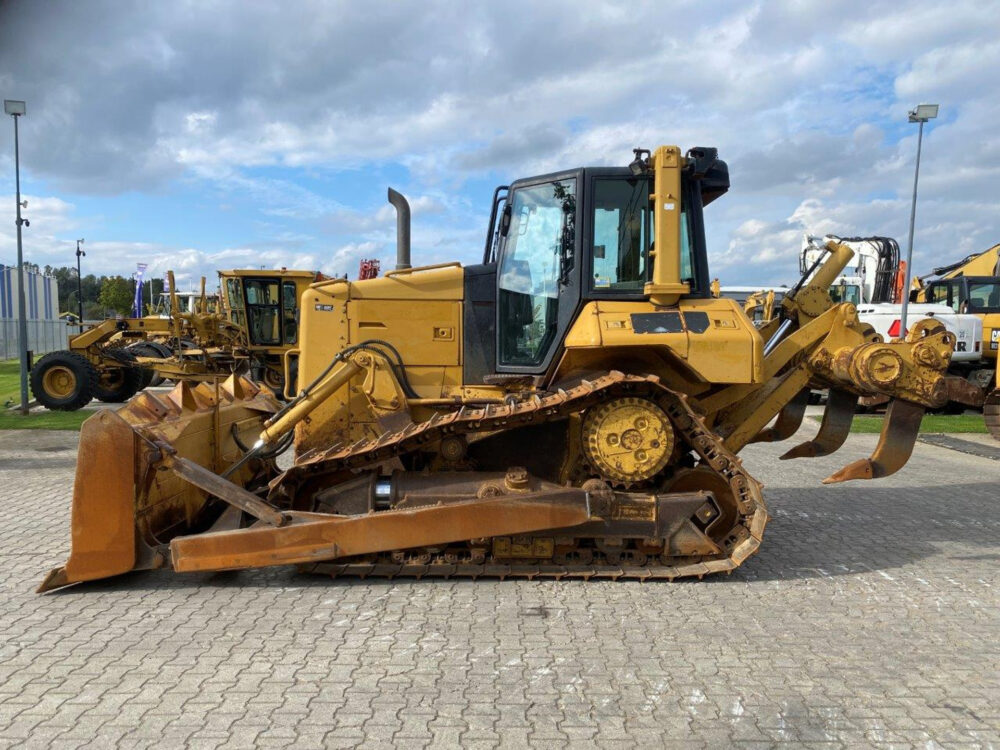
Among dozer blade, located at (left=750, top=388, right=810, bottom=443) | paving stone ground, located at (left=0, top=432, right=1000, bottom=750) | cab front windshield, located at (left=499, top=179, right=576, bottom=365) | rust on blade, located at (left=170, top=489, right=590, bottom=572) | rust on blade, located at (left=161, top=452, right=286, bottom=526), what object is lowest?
paving stone ground, located at (left=0, top=432, right=1000, bottom=750)

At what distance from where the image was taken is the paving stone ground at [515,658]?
3.45 meters

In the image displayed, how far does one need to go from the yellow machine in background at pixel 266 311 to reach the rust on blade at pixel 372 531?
1417 cm

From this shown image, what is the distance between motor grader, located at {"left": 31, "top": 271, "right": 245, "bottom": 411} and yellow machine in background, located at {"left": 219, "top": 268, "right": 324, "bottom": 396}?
44 centimetres

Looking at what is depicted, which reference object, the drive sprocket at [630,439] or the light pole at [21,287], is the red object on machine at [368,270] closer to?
the drive sprocket at [630,439]

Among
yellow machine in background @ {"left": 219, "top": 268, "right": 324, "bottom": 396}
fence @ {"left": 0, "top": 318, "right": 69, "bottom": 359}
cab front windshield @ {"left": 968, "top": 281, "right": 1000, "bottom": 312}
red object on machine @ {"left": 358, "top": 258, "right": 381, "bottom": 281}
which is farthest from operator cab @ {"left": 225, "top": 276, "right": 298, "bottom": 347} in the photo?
fence @ {"left": 0, "top": 318, "right": 69, "bottom": 359}

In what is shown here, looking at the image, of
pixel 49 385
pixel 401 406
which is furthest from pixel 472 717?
pixel 49 385

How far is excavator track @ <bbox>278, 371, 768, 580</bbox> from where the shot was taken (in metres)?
5.33

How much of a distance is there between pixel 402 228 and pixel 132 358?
13.6 m

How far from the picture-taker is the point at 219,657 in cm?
419

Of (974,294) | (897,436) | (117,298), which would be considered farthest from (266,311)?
(117,298)

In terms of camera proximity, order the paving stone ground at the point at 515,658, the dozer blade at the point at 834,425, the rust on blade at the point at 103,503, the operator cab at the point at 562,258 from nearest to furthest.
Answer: the paving stone ground at the point at 515,658, the rust on blade at the point at 103,503, the operator cab at the point at 562,258, the dozer blade at the point at 834,425

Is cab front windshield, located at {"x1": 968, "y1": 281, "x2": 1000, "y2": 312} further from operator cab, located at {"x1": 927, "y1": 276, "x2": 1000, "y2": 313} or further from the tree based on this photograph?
the tree

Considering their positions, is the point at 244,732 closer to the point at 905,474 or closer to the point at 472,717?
the point at 472,717

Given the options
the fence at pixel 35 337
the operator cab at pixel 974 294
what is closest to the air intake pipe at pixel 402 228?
the operator cab at pixel 974 294
